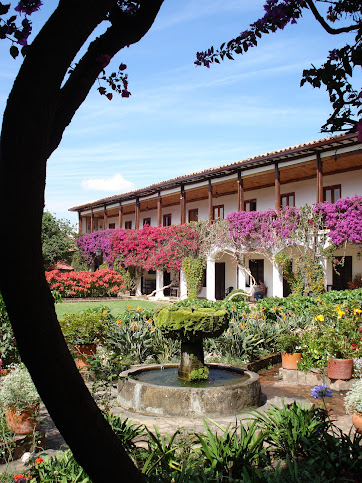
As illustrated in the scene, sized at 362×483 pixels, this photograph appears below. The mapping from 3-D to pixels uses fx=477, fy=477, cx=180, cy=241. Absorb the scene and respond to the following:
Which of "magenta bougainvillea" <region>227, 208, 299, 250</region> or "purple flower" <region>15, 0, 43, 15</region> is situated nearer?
"purple flower" <region>15, 0, 43, 15</region>

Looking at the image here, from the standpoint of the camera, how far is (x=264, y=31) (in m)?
2.99

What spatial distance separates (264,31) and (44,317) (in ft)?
7.95

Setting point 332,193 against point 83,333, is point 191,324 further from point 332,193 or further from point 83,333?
point 332,193


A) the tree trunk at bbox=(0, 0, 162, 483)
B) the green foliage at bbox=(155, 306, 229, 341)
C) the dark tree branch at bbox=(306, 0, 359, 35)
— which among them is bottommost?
the green foliage at bbox=(155, 306, 229, 341)

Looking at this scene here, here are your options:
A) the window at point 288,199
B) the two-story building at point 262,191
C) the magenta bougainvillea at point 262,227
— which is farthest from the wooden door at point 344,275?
the window at point 288,199

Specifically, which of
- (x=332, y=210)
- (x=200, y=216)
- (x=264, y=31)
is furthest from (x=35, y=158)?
(x=200, y=216)

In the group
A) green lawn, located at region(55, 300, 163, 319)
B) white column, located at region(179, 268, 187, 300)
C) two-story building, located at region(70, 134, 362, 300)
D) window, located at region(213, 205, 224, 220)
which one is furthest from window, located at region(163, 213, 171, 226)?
green lawn, located at region(55, 300, 163, 319)

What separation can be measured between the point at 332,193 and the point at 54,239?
55.2ft

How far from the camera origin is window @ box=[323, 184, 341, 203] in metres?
20.5

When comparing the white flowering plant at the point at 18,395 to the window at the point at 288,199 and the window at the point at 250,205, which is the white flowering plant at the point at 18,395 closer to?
the window at the point at 288,199

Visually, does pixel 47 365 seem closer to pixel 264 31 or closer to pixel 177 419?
pixel 264 31

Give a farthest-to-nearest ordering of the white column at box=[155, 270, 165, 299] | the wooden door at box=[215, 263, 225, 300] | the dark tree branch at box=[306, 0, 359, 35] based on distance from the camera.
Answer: the white column at box=[155, 270, 165, 299]
the wooden door at box=[215, 263, 225, 300]
the dark tree branch at box=[306, 0, 359, 35]

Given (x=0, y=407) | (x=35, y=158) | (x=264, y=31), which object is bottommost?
(x=0, y=407)

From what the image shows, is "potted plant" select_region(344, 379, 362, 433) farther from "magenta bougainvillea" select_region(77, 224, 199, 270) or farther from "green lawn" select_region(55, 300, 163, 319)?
"magenta bougainvillea" select_region(77, 224, 199, 270)
